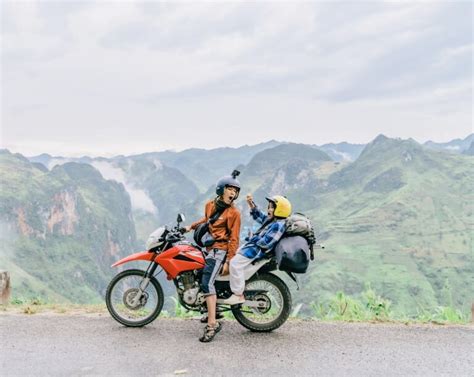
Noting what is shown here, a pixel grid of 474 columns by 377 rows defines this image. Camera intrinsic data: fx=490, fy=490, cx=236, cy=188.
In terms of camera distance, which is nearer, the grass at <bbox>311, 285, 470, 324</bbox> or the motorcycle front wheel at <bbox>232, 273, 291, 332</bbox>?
the motorcycle front wheel at <bbox>232, 273, 291, 332</bbox>

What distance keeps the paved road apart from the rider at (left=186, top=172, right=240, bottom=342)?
0.59 m

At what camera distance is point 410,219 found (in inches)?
7712

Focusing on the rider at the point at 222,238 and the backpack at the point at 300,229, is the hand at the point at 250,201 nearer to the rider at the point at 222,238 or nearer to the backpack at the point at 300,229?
the rider at the point at 222,238

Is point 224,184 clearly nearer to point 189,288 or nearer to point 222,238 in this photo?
point 222,238

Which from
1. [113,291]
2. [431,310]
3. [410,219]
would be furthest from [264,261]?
[410,219]

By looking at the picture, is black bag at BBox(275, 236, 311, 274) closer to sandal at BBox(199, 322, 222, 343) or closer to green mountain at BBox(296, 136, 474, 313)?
sandal at BBox(199, 322, 222, 343)

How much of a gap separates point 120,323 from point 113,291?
0.47 metres

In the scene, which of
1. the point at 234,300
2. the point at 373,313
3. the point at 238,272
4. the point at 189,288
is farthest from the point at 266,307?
the point at 373,313

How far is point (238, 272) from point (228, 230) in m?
0.57

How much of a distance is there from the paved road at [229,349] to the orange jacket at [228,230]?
3.86ft

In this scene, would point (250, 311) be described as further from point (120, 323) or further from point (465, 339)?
point (465, 339)

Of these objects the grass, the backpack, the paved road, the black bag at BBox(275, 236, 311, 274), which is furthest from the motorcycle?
the grass

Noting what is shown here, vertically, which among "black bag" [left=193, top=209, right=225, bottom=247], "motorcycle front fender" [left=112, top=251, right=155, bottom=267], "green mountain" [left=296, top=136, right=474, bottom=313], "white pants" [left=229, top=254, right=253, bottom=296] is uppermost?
"black bag" [left=193, top=209, right=225, bottom=247]

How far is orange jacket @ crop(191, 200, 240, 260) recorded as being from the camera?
6496 millimetres
